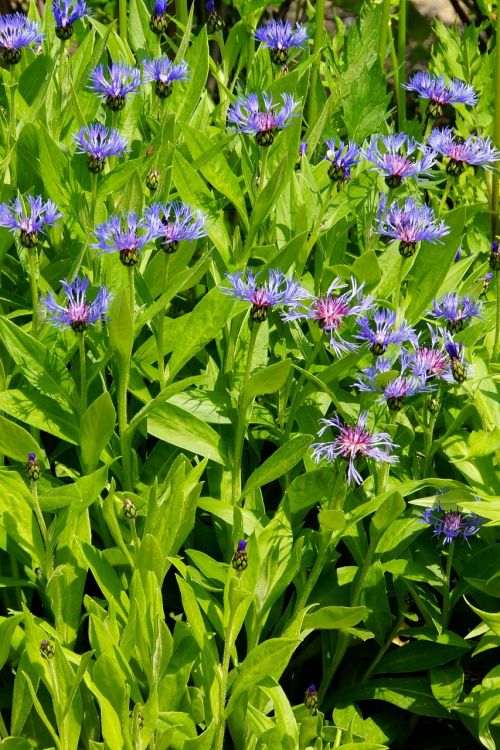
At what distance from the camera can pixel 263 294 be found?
1.82 metres

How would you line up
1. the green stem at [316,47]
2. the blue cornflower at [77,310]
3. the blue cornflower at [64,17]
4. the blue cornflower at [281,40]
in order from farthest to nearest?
the green stem at [316,47] < the blue cornflower at [281,40] < the blue cornflower at [64,17] < the blue cornflower at [77,310]

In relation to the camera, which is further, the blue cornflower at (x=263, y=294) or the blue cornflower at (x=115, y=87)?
the blue cornflower at (x=115, y=87)

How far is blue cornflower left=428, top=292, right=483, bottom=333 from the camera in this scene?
213 centimetres

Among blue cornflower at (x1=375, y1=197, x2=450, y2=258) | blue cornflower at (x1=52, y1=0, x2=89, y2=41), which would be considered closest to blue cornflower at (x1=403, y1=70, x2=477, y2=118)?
blue cornflower at (x1=375, y1=197, x2=450, y2=258)

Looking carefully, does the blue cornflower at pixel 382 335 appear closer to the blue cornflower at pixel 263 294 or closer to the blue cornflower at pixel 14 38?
the blue cornflower at pixel 263 294

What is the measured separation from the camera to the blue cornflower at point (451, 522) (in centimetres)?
196

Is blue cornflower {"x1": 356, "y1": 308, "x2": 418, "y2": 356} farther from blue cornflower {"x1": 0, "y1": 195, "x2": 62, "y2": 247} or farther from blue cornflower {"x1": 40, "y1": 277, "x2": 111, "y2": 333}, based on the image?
blue cornflower {"x1": 0, "y1": 195, "x2": 62, "y2": 247}

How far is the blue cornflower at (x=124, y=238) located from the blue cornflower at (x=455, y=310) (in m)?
0.63

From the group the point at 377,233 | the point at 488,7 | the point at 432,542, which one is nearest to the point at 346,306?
the point at 377,233

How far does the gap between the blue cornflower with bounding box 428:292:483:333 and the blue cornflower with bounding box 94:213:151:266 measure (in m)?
0.63

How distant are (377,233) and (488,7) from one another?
183 centimetres

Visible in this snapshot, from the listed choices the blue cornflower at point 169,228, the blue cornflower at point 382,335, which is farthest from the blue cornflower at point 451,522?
the blue cornflower at point 169,228

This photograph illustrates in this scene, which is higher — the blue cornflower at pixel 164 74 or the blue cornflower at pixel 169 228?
the blue cornflower at pixel 164 74

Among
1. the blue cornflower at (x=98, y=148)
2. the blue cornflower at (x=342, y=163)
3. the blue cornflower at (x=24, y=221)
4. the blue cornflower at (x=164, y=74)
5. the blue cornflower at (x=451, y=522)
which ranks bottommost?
the blue cornflower at (x=451, y=522)
